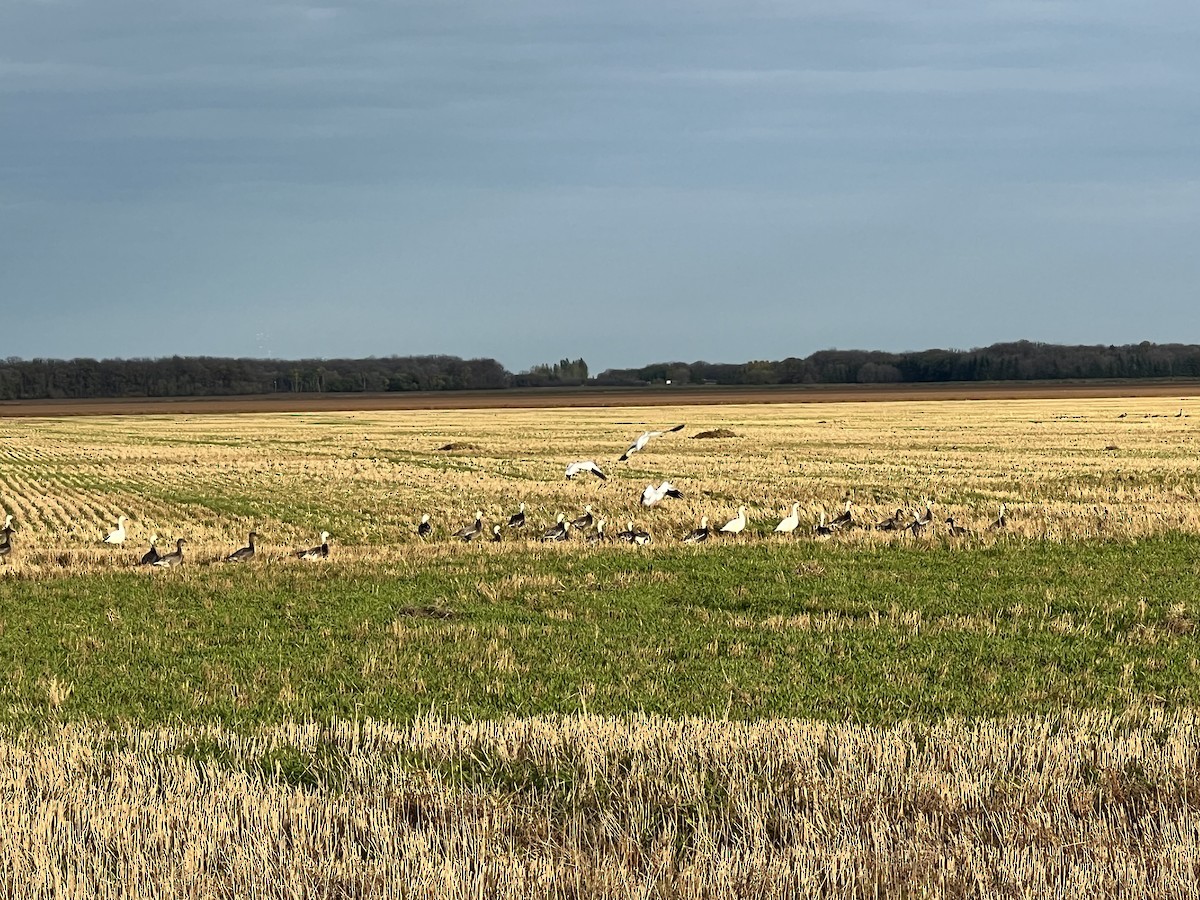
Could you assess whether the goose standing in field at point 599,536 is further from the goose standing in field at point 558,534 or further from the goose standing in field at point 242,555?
the goose standing in field at point 242,555

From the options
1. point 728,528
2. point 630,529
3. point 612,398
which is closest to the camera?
point 630,529

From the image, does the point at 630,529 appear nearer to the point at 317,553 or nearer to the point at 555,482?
the point at 317,553

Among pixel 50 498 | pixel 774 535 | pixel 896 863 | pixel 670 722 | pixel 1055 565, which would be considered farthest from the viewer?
pixel 50 498

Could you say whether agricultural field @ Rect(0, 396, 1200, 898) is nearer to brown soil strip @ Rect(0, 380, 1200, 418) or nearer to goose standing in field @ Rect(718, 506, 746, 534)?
goose standing in field @ Rect(718, 506, 746, 534)

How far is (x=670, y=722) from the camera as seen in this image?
8906 mm

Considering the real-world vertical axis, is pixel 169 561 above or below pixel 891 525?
below

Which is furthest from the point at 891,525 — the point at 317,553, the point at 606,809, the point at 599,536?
the point at 606,809

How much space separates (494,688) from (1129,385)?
181445 mm

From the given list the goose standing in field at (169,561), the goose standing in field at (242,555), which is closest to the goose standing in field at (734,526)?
the goose standing in field at (242,555)

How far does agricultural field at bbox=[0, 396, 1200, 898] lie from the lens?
21.4 ft

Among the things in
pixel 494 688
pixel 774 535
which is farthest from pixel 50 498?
pixel 494 688

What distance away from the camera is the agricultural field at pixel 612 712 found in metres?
6.51

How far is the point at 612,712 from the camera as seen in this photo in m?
9.76

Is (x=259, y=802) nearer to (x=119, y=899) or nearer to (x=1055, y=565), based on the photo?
(x=119, y=899)
